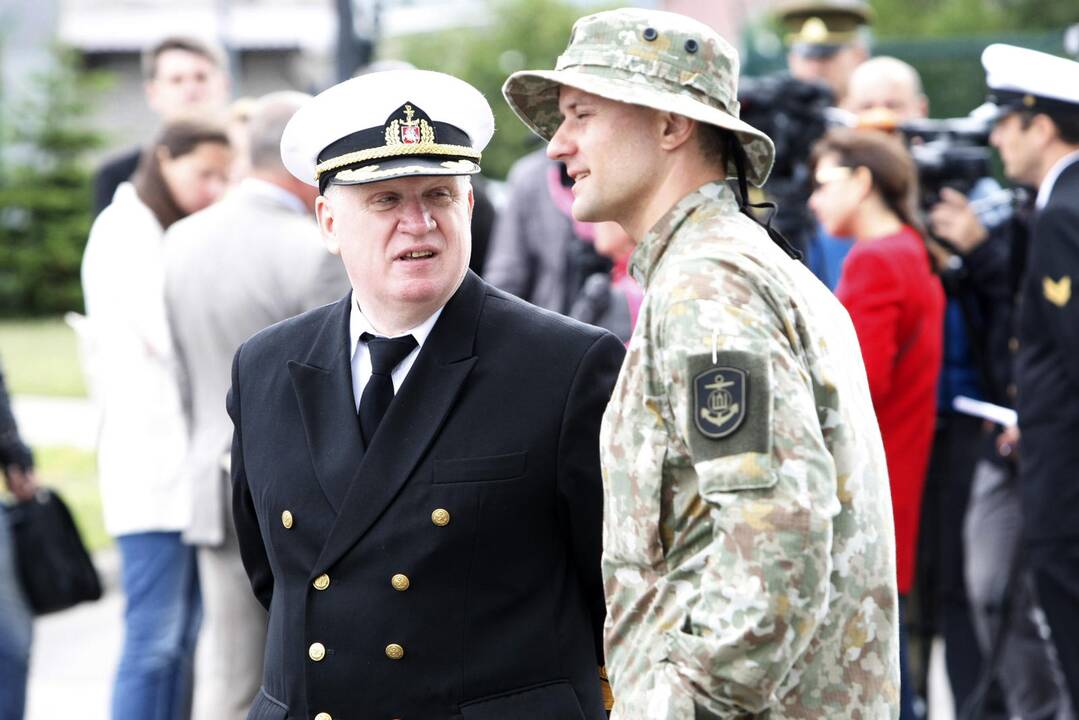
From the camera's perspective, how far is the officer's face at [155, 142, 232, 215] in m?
5.68

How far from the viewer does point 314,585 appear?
9.29 feet

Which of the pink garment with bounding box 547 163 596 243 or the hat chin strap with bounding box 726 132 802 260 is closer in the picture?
the hat chin strap with bounding box 726 132 802 260

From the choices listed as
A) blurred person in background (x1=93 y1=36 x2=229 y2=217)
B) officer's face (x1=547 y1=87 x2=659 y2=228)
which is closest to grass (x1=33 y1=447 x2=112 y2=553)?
blurred person in background (x1=93 y1=36 x2=229 y2=217)

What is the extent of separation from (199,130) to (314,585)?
325 cm

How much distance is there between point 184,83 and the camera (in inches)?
281

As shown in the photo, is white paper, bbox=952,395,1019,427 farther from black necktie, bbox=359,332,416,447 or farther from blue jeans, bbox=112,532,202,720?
black necktie, bbox=359,332,416,447

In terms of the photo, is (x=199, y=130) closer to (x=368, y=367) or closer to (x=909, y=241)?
(x=909, y=241)

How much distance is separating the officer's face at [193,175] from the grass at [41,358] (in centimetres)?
836

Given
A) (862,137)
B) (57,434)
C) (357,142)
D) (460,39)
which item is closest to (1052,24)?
(460,39)

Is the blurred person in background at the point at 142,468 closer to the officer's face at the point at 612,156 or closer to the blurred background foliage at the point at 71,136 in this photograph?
the officer's face at the point at 612,156

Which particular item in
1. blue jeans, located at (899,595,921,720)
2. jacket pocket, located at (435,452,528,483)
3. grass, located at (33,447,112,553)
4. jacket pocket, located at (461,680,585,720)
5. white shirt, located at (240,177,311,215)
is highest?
white shirt, located at (240,177,311,215)

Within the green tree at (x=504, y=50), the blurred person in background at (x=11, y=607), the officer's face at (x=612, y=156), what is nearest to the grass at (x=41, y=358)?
the green tree at (x=504, y=50)

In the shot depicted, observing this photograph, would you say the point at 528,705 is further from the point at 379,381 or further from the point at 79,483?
the point at 79,483

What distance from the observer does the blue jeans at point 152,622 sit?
5.27 m
